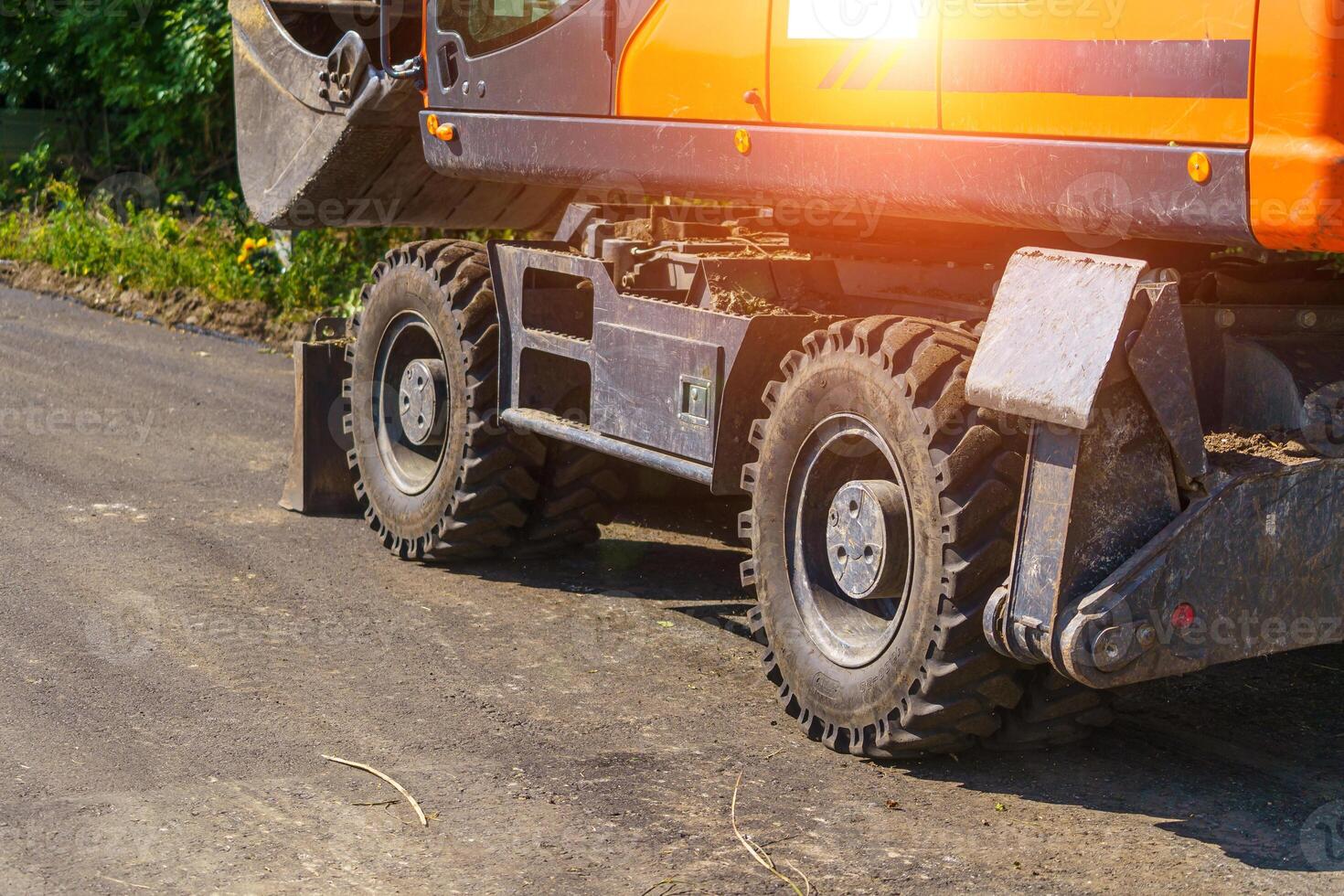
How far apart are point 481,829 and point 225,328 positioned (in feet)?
32.3

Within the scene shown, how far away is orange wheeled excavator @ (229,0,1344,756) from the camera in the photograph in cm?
445

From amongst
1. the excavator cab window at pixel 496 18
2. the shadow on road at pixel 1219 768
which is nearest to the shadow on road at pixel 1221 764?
the shadow on road at pixel 1219 768

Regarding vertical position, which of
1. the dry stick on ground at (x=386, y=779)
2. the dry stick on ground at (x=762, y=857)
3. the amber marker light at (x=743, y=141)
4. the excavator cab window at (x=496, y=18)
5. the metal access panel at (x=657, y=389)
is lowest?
the dry stick on ground at (x=762, y=857)

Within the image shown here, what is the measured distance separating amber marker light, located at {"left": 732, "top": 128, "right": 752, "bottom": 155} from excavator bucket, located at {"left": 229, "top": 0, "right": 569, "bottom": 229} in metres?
2.43

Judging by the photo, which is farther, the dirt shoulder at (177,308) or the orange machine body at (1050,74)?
the dirt shoulder at (177,308)

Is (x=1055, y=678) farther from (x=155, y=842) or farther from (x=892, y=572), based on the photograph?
(x=155, y=842)

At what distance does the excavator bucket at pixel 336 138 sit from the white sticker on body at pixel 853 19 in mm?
2799

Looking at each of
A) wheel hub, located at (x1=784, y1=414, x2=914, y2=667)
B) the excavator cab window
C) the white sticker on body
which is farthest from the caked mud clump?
the excavator cab window

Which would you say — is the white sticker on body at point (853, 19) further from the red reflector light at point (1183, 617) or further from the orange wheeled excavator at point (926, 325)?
the red reflector light at point (1183, 617)

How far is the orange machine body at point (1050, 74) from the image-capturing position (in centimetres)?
410

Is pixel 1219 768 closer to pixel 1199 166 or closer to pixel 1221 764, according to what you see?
pixel 1221 764

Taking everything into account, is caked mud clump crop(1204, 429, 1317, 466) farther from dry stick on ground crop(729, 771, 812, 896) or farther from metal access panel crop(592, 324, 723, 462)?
metal access panel crop(592, 324, 723, 462)

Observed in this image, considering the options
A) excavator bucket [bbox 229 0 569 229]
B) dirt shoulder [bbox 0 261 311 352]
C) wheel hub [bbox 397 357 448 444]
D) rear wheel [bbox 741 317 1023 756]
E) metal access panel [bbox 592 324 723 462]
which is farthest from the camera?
dirt shoulder [bbox 0 261 311 352]

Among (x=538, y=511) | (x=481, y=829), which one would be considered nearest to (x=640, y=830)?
(x=481, y=829)
